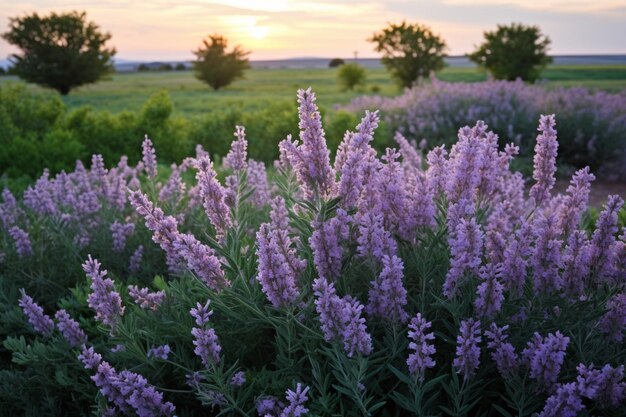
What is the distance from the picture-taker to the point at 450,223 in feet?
8.04

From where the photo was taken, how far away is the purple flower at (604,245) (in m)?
2.46

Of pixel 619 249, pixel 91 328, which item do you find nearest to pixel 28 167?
pixel 91 328

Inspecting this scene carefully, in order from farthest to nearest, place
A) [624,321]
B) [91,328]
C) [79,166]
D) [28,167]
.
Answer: [28,167] < [79,166] < [91,328] < [624,321]

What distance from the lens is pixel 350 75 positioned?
46062mm

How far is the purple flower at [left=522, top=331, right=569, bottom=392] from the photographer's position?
6.56ft

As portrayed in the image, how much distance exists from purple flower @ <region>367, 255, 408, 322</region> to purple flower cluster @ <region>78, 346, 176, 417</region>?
886 mm

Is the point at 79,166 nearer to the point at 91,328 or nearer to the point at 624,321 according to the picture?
the point at 91,328

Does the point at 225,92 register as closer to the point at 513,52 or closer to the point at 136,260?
the point at 513,52

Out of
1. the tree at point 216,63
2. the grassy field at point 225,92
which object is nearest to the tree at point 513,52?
the grassy field at point 225,92

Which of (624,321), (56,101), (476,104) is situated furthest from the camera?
(476,104)

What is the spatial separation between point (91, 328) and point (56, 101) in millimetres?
9191

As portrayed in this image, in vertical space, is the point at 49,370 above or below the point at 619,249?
below

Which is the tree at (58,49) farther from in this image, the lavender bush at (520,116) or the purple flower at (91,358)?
the purple flower at (91,358)

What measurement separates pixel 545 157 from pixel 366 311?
50.0 inches
